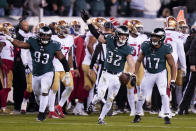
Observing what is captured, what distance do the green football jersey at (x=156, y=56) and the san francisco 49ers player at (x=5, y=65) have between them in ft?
14.2

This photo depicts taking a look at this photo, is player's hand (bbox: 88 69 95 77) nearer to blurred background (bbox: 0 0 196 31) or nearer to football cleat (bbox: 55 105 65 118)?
football cleat (bbox: 55 105 65 118)

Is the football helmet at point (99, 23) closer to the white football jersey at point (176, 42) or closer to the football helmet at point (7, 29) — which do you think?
the white football jersey at point (176, 42)

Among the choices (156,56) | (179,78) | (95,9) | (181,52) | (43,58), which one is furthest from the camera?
(95,9)

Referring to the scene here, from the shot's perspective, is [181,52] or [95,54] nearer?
[95,54]

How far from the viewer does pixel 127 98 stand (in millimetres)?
19594

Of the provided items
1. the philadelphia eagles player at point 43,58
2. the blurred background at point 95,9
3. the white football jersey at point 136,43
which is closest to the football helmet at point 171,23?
the white football jersey at point 136,43

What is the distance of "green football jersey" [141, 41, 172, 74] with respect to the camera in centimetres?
1552

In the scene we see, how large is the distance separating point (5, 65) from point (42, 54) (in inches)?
125

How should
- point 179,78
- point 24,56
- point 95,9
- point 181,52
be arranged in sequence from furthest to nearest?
point 95,9
point 179,78
point 24,56
point 181,52

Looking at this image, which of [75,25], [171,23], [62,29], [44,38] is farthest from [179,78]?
[44,38]

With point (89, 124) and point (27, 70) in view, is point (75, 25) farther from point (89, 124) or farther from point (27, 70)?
point (89, 124)

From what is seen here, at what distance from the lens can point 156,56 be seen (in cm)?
1553

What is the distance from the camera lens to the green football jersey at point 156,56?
1552 centimetres

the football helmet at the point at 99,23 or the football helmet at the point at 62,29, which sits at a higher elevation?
the football helmet at the point at 99,23
